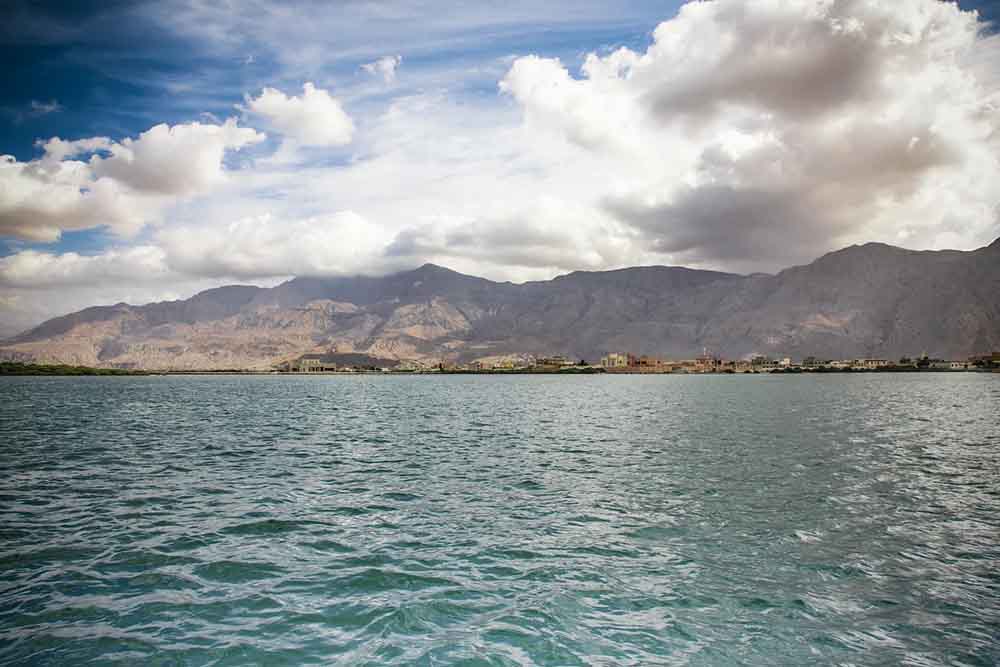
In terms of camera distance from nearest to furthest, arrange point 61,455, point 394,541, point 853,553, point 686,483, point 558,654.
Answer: point 558,654
point 853,553
point 394,541
point 686,483
point 61,455

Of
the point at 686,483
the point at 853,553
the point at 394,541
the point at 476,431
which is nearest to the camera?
the point at 853,553

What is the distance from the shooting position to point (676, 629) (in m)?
16.0

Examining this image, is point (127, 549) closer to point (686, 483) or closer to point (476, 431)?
point (686, 483)

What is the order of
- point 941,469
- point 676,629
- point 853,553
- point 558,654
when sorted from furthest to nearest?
1. point 941,469
2. point 853,553
3. point 676,629
4. point 558,654

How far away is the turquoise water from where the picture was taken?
15250 millimetres

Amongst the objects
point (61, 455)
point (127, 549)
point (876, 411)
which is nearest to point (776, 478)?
point (127, 549)

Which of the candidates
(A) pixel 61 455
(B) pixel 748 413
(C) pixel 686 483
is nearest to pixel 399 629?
(C) pixel 686 483

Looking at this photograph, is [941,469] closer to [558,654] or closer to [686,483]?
[686,483]

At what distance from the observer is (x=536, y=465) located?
4259 centimetres

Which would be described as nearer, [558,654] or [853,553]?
[558,654]

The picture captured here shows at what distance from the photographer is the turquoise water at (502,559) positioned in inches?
600

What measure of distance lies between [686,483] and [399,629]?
2440 cm

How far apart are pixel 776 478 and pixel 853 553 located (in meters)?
15.3

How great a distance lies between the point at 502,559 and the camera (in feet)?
70.9
